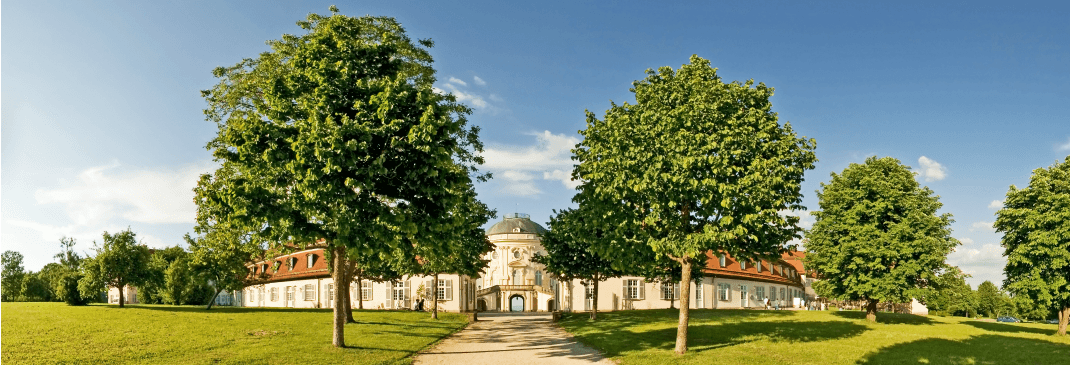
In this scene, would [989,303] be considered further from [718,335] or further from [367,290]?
[367,290]

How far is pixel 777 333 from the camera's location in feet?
92.6

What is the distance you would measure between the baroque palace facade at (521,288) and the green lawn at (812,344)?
26.8m

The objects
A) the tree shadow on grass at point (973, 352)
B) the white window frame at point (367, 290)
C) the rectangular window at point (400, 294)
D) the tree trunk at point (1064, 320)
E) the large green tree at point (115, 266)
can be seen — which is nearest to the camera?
the tree shadow on grass at point (973, 352)

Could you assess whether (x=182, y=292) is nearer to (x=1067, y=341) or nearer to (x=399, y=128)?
(x=399, y=128)

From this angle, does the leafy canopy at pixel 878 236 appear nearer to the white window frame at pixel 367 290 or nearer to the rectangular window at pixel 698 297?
the rectangular window at pixel 698 297

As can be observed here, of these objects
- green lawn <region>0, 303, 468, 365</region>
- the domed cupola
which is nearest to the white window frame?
the domed cupola

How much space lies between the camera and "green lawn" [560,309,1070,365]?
2017 cm

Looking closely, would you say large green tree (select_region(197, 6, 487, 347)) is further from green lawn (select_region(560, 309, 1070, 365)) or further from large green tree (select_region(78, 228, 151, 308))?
large green tree (select_region(78, 228, 151, 308))

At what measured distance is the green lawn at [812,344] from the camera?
20172mm

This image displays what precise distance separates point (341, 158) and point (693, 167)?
10.9 meters

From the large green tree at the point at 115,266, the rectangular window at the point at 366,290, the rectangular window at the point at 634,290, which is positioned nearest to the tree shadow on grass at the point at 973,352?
the rectangular window at the point at 634,290

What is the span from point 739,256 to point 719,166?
4.73 metres

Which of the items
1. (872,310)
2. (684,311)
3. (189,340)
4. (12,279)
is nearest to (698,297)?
(872,310)

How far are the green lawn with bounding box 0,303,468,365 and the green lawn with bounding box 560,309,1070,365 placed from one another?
7995 mm
